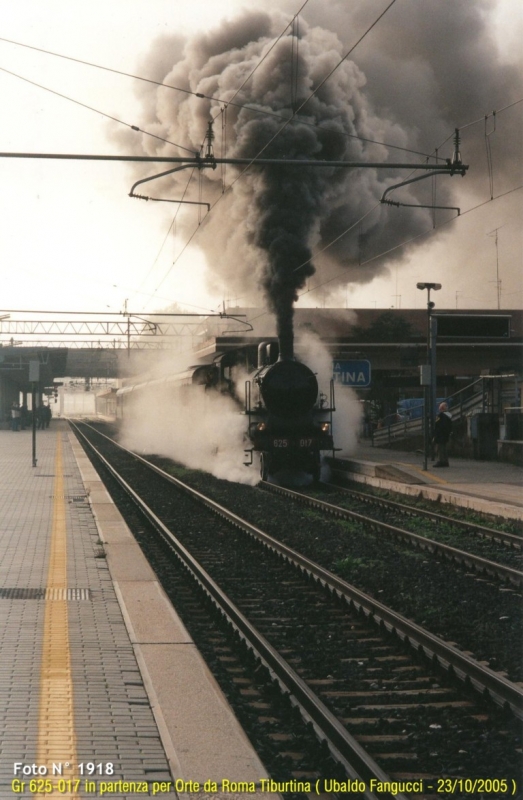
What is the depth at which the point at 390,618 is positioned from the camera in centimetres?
650

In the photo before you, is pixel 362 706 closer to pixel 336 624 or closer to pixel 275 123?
pixel 336 624

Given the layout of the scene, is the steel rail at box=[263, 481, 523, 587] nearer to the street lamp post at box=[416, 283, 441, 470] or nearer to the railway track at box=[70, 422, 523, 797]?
the railway track at box=[70, 422, 523, 797]

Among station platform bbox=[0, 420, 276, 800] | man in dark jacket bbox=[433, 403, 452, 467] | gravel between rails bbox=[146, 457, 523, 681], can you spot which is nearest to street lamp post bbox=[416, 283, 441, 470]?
man in dark jacket bbox=[433, 403, 452, 467]

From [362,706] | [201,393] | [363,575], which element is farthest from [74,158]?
[201,393]

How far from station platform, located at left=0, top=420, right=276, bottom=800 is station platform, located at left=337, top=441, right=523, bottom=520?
6.04 m

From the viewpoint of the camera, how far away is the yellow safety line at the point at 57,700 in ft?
12.0

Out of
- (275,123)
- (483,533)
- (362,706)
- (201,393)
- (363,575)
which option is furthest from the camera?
(201,393)

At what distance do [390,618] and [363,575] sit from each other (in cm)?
200

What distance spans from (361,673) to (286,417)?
12459 millimetres

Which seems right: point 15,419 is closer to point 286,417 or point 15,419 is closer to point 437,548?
point 286,417

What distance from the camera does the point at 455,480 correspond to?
54.5 feet

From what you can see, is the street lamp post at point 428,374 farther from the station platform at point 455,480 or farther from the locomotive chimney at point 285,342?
the locomotive chimney at point 285,342

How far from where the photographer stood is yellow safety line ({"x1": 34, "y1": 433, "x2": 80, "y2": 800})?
12.0 feet

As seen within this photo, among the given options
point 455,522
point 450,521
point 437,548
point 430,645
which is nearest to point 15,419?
point 450,521
